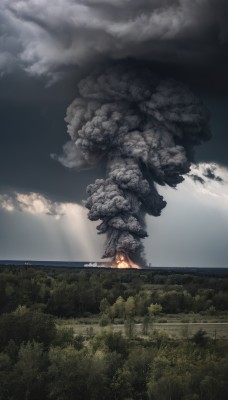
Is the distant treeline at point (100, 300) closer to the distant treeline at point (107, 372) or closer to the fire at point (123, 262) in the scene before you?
the distant treeline at point (107, 372)

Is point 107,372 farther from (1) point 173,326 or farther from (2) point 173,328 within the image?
(1) point 173,326

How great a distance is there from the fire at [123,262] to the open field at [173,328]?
58.9m

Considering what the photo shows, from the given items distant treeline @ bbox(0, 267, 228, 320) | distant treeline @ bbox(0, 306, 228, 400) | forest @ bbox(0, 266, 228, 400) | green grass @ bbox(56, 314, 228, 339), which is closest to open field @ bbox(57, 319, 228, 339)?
green grass @ bbox(56, 314, 228, 339)

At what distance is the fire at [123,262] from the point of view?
116125 mm

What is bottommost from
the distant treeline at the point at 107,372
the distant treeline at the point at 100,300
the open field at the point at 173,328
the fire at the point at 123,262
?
the distant treeline at the point at 107,372

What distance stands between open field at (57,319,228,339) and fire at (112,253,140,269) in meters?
58.9

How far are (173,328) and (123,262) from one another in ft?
220

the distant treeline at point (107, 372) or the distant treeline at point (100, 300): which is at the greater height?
the distant treeline at point (100, 300)

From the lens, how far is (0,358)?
3306 centimetres

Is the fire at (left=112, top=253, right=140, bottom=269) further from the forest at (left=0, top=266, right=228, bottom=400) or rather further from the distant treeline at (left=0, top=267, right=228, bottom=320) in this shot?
the forest at (left=0, top=266, right=228, bottom=400)

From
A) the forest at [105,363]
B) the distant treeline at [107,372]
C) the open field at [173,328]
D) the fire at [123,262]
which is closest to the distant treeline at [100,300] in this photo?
the forest at [105,363]

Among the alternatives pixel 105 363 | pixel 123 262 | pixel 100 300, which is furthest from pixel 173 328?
pixel 123 262

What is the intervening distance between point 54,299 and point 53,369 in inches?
1263

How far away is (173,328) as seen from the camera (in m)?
51.0
